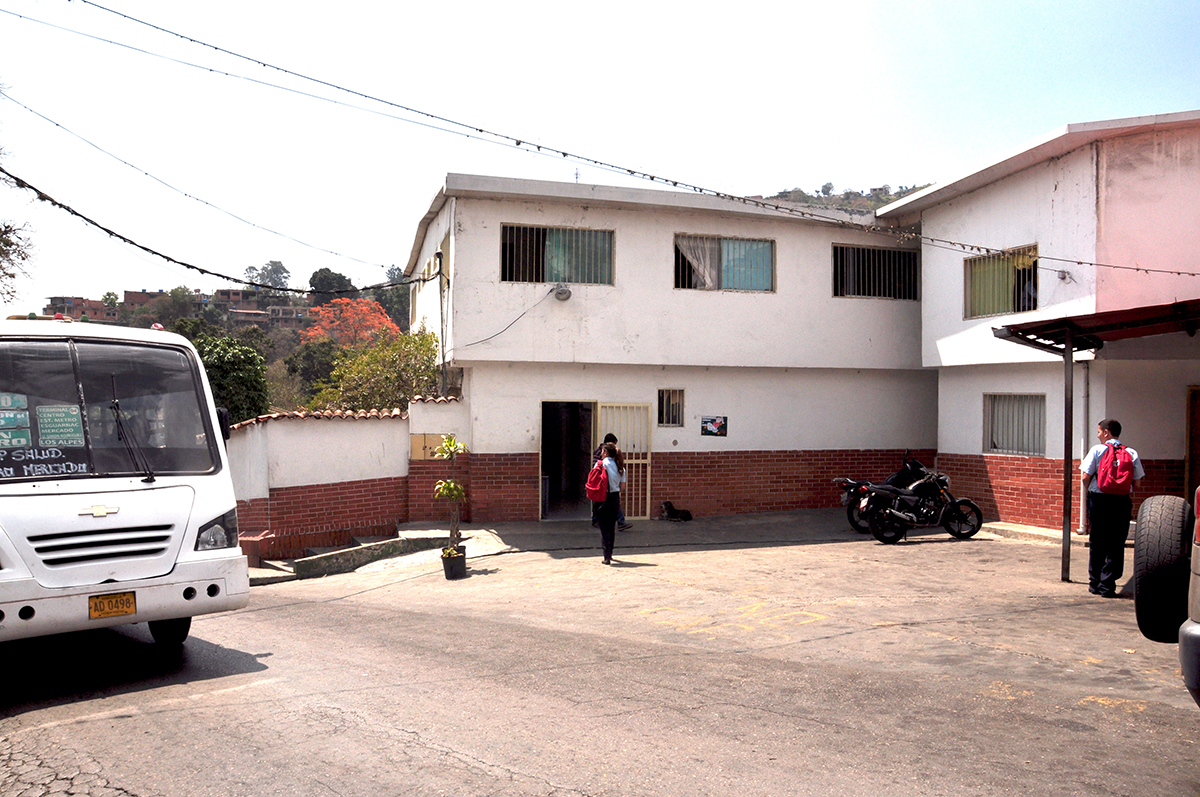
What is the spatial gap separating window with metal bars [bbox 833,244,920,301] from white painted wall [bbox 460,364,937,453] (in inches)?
65.3

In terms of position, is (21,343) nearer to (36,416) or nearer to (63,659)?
(36,416)

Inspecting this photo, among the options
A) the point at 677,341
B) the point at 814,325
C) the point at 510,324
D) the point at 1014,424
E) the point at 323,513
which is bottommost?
the point at 323,513

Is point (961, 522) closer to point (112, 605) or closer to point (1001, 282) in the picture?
point (1001, 282)

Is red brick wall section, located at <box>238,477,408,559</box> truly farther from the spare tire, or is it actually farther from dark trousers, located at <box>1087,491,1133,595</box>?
the spare tire

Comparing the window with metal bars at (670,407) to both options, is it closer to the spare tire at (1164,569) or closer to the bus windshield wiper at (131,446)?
the spare tire at (1164,569)

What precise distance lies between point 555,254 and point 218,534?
10245mm

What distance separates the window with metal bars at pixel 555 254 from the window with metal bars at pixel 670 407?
96.2 inches

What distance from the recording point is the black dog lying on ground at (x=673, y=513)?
16.4m

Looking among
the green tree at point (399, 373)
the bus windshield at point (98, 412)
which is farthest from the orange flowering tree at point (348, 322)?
the bus windshield at point (98, 412)

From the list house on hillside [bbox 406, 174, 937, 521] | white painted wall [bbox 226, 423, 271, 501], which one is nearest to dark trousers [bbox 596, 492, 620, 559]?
house on hillside [bbox 406, 174, 937, 521]

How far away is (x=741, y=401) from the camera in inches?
679

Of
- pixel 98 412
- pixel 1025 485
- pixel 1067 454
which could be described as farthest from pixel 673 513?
pixel 98 412

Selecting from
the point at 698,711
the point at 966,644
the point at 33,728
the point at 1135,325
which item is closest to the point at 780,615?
the point at 966,644

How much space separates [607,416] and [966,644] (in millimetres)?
9632
